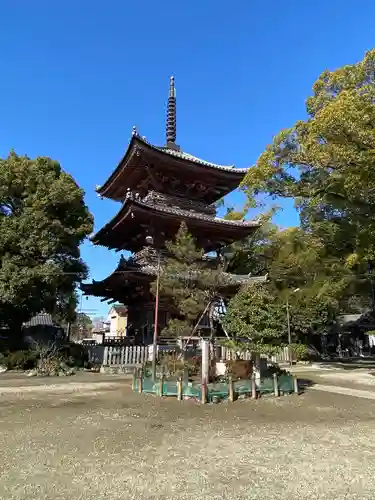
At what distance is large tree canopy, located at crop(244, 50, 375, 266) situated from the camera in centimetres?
1448

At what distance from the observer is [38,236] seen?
71.1 feet

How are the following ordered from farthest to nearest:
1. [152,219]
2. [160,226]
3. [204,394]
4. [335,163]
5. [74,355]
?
[160,226] → [74,355] → [152,219] → [335,163] → [204,394]

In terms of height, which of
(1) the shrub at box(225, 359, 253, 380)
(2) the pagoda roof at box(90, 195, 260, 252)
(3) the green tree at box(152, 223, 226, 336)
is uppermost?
(2) the pagoda roof at box(90, 195, 260, 252)

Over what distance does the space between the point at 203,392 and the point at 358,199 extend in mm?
13048

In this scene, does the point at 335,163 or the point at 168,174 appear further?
the point at 168,174

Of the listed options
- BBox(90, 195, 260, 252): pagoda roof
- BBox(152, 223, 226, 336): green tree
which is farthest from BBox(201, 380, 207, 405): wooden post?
BBox(90, 195, 260, 252): pagoda roof

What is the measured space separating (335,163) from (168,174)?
10.8 metres

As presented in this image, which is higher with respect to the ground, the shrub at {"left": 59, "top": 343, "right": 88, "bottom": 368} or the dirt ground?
the shrub at {"left": 59, "top": 343, "right": 88, "bottom": 368}

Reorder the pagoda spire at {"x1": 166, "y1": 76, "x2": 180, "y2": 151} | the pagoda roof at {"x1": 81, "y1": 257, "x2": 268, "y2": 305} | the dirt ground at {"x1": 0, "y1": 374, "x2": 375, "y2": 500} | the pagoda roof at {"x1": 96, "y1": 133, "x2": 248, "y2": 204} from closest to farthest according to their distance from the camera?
the dirt ground at {"x1": 0, "y1": 374, "x2": 375, "y2": 500}
the pagoda roof at {"x1": 81, "y1": 257, "x2": 268, "y2": 305}
the pagoda roof at {"x1": 96, "y1": 133, "x2": 248, "y2": 204}
the pagoda spire at {"x1": 166, "y1": 76, "x2": 180, "y2": 151}

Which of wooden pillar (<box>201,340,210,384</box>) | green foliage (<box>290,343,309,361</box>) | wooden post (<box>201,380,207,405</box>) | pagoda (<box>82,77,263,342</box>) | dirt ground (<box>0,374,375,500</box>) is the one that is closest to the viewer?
dirt ground (<box>0,374,375,500</box>)

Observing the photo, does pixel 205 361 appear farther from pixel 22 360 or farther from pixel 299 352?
pixel 299 352

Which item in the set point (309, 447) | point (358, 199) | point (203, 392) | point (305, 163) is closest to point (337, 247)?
point (358, 199)

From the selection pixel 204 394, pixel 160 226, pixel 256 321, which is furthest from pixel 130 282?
pixel 204 394

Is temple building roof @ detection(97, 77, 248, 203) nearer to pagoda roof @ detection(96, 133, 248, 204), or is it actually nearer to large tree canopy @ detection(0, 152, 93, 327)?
pagoda roof @ detection(96, 133, 248, 204)
